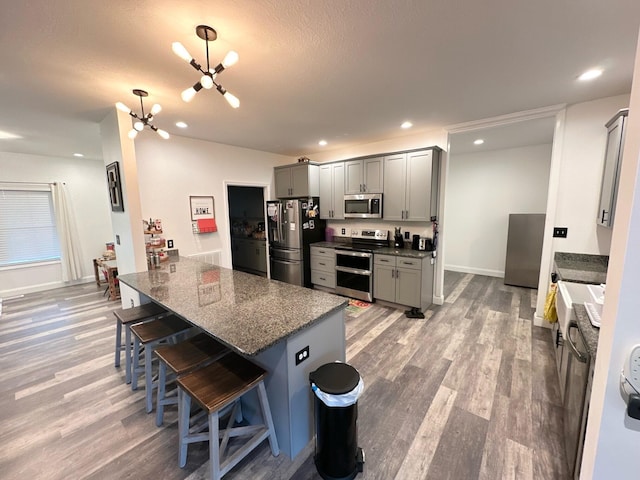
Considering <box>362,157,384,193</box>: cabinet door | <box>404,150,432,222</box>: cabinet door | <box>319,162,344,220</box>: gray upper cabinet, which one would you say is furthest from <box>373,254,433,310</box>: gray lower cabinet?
<box>319,162,344,220</box>: gray upper cabinet

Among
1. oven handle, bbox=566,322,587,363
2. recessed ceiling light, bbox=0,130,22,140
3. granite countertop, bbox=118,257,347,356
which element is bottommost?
oven handle, bbox=566,322,587,363

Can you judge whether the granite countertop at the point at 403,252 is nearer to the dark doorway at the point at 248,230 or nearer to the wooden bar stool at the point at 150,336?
the dark doorway at the point at 248,230

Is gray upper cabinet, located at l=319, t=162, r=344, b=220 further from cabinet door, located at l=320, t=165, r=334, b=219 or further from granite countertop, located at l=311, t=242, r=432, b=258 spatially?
granite countertop, located at l=311, t=242, r=432, b=258

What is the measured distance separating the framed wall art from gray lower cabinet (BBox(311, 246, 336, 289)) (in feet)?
9.42

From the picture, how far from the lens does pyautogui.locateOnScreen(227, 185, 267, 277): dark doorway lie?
557 cm

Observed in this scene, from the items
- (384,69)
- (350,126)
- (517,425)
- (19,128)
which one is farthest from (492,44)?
(19,128)

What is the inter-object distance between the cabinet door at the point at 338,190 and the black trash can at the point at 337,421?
11.2 feet

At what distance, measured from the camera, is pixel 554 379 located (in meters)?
2.28

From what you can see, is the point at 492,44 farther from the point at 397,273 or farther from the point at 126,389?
the point at 126,389

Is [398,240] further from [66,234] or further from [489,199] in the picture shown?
[66,234]

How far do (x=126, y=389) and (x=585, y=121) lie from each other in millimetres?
5301

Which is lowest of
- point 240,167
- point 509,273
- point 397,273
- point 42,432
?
point 42,432

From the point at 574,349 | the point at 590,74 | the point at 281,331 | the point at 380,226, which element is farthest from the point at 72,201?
the point at 590,74

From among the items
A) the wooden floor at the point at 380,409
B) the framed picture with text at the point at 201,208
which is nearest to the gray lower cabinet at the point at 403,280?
the wooden floor at the point at 380,409
